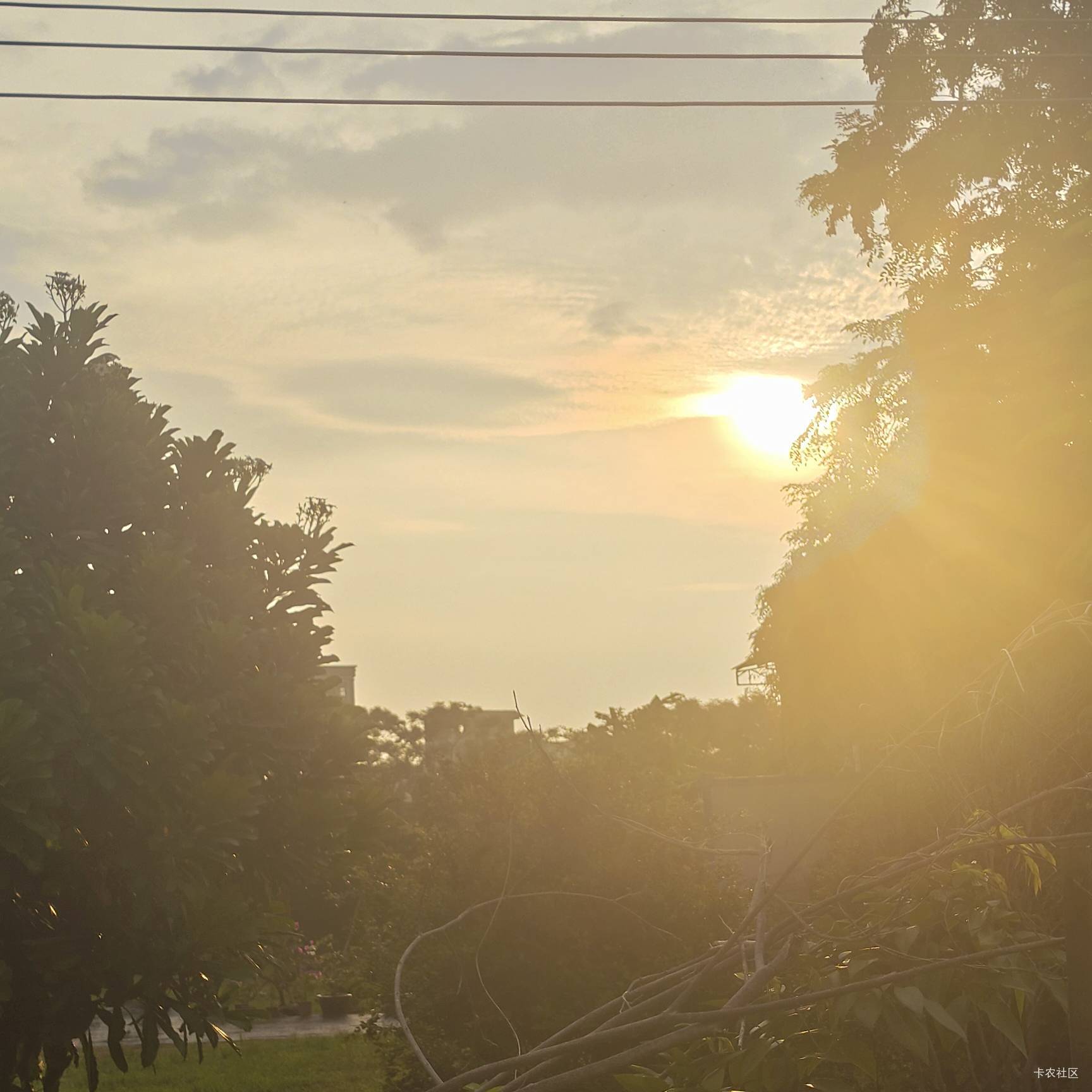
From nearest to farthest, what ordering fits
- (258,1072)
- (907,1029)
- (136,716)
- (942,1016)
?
(942,1016)
(907,1029)
(136,716)
(258,1072)

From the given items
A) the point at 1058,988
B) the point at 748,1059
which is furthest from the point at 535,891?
the point at 748,1059

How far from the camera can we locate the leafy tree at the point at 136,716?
9609mm

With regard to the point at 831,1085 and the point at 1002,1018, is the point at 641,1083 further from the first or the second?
the point at 1002,1018

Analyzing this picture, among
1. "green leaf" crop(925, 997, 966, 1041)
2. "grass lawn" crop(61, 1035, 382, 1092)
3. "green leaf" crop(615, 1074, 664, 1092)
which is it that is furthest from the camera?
"grass lawn" crop(61, 1035, 382, 1092)

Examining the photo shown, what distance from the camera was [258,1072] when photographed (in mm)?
19219

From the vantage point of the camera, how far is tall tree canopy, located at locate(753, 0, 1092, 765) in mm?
21328

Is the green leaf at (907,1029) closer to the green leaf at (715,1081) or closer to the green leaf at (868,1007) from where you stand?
the green leaf at (868,1007)

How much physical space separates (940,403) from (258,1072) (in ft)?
55.9

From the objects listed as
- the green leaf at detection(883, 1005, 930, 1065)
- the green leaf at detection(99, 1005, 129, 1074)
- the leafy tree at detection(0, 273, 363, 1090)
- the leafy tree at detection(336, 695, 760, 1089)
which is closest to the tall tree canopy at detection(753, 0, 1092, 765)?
the leafy tree at detection(336, 695, 760, 1089)

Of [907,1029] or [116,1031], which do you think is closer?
[907,1029]

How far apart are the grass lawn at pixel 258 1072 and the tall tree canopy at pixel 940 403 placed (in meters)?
10.3

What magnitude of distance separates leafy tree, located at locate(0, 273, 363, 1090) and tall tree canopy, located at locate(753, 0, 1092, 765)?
477 inches

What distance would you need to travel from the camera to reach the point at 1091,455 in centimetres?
1708

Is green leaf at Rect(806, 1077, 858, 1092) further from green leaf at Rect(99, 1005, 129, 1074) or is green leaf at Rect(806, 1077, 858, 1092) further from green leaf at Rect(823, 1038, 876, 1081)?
green leaf at Rect(99, 1005, 129, 1074)
